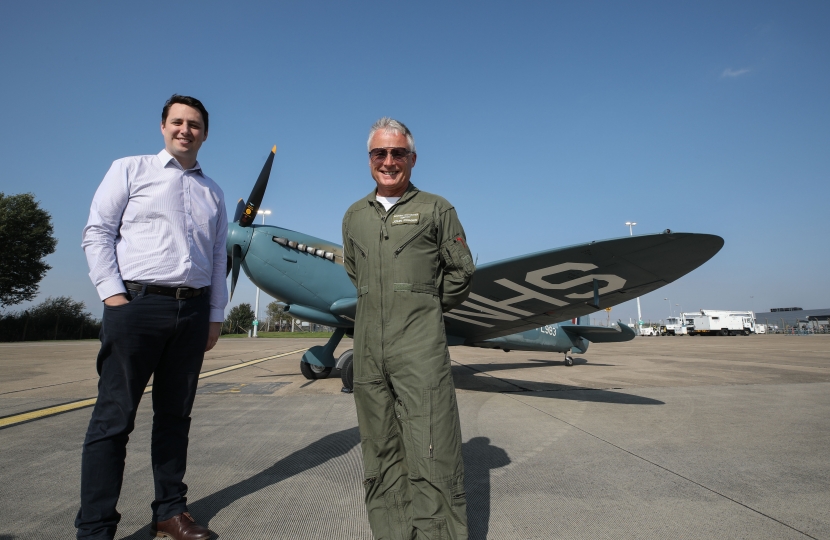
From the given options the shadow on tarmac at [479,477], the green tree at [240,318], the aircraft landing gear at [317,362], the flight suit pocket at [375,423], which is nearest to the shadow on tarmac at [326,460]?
the shadow on tarmac at [479,477]

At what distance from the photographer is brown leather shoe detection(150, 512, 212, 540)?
1682mm

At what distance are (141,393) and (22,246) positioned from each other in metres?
41.6

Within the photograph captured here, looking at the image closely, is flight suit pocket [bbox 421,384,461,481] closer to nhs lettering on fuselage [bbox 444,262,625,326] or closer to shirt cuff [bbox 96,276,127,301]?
shirt cuff [bbox 96,276,127,301]

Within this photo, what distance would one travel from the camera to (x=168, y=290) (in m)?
1.72

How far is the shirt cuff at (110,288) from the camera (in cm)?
161

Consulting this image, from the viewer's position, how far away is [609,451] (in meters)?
2.96

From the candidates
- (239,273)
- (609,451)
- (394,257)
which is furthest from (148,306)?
(239,273)

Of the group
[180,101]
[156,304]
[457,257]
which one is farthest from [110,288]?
[457,257]

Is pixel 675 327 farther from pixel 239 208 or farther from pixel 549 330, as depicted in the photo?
pixel 239 208

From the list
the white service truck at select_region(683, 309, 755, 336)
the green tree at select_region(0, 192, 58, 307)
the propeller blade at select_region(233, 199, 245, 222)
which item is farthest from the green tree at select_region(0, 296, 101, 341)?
the white service truck at select_region(683, 309, 755, 336)

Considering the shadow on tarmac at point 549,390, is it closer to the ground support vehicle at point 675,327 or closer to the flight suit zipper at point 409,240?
the flight suit zipper at point 409,240

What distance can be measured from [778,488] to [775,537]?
74 cm

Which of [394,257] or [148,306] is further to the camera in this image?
[148,306]

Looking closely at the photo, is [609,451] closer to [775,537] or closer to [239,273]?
[775,537]
